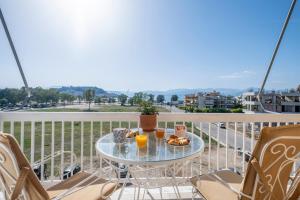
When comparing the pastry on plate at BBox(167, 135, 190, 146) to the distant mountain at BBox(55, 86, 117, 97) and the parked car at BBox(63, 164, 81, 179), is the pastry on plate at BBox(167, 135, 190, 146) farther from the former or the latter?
the distant mountain at BBox(55, 86, 117, 97)

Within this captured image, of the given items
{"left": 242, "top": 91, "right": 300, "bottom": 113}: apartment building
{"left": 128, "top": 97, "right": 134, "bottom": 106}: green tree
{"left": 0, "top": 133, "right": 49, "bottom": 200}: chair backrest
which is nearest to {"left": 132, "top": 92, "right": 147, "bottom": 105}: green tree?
{"left": 128, "top": 97, "right": 134, "bottom": 106}: green tree

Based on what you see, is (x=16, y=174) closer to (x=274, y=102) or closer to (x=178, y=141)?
(x=178, y=141)

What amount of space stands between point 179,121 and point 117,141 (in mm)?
1093

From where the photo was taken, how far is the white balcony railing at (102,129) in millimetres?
2631

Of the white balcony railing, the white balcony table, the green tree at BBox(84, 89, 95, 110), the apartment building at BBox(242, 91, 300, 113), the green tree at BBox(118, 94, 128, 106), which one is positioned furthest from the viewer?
the apartment building at BBox(242, 91, 300, 113)

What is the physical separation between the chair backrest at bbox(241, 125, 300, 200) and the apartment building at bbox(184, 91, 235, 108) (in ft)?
6.35

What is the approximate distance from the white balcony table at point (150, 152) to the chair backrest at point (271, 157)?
0.45 m

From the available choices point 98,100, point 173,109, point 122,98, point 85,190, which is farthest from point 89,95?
point 85,190

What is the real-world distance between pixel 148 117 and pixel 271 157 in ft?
4.03

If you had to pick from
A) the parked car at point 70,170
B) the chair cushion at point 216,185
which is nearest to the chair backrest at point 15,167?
the parked car at point 70,170

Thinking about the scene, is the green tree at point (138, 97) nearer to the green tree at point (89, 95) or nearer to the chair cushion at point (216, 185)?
the green tree at point (89, 95)

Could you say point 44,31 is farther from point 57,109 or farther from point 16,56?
point 57,109

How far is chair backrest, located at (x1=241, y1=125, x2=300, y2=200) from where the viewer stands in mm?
1258

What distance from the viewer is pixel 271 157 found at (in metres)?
1.30
